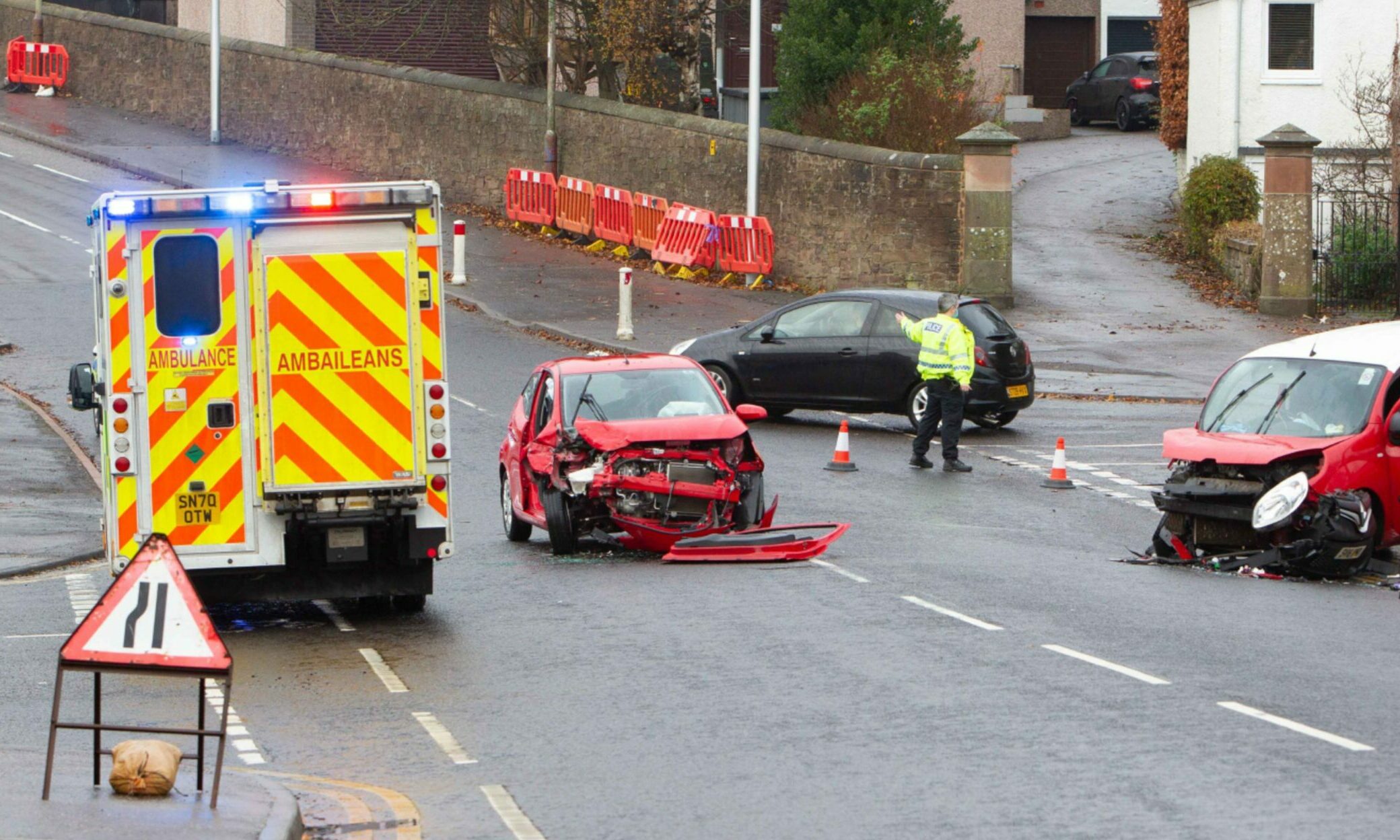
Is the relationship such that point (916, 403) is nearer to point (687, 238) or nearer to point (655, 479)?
point (655, 479)

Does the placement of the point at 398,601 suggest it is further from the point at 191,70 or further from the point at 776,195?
the point at 191,70

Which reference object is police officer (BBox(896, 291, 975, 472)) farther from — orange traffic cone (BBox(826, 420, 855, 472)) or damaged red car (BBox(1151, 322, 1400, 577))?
damaged red car (BBox(1151, 322, 1400, 577))

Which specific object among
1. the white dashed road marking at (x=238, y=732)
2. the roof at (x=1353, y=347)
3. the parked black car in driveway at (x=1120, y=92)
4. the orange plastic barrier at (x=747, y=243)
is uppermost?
the parked black car in driveway at (x=1120, y=92)

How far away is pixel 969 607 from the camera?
42.3ft

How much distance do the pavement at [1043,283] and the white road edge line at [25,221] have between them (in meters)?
2.74

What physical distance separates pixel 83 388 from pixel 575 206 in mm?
25771

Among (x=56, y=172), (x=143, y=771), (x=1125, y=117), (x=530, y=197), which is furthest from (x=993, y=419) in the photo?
(x=1125, y=117)

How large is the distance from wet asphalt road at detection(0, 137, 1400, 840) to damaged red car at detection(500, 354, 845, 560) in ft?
0.88

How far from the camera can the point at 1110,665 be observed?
1105 centimetres

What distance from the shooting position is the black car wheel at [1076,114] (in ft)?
182

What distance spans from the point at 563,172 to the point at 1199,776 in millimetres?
31802

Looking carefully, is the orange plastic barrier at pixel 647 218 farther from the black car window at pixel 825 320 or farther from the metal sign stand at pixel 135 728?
the metal sign stand at pixel 135 728

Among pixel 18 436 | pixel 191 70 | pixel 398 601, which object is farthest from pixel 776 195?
pixel 398 601

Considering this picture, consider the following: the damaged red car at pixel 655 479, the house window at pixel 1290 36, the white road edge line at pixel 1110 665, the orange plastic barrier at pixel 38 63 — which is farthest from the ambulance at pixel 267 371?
the orange plastic barrier at pixel 38 63
